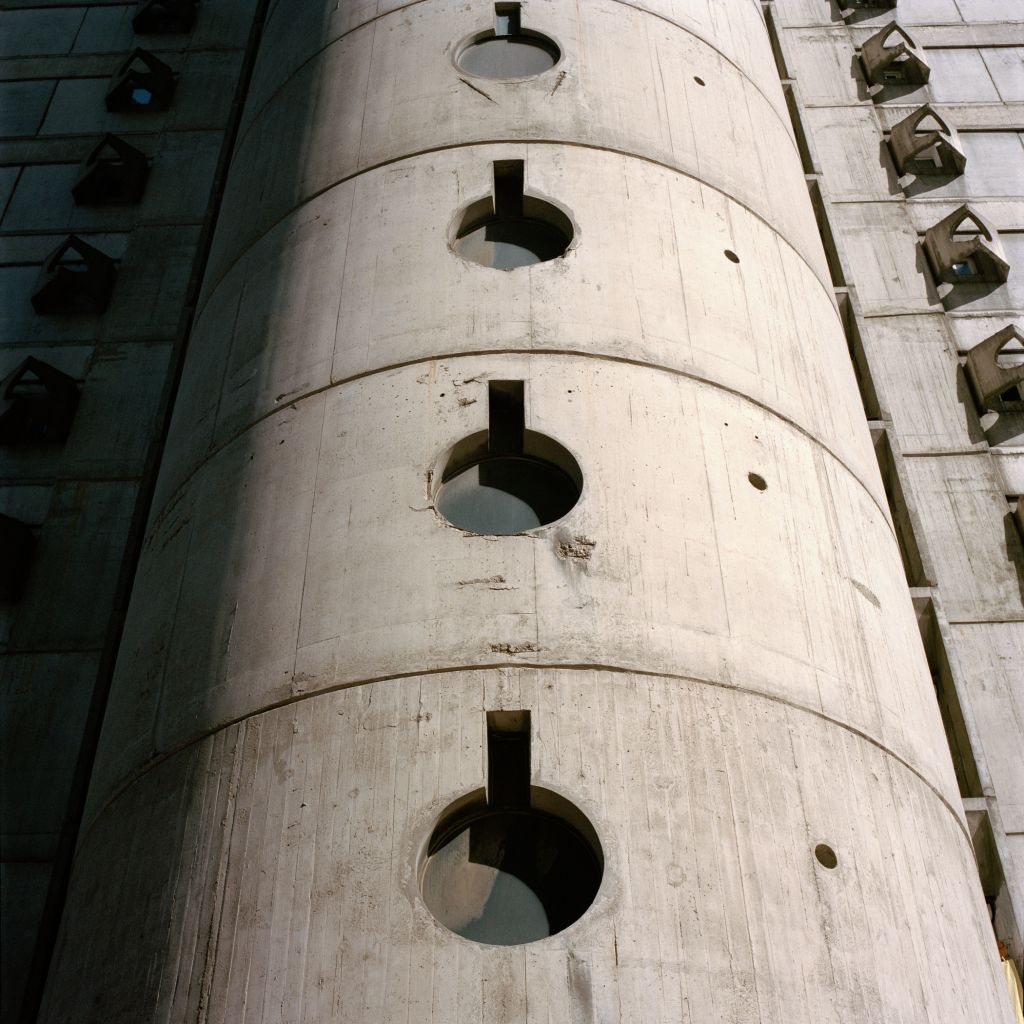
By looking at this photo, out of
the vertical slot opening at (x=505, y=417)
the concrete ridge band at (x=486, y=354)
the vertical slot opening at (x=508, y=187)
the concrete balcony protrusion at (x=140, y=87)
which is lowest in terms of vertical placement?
the vertical slot opening at (x=505, y=417)

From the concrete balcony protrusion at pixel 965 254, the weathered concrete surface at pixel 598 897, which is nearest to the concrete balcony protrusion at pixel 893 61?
the concrete balcony protrusion at pixel 965 254

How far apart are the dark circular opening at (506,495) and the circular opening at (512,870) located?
2.33 metres

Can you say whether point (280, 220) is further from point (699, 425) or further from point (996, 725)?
point (996, 725)

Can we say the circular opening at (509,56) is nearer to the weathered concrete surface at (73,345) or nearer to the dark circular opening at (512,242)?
the dark circular opening at (512,242)

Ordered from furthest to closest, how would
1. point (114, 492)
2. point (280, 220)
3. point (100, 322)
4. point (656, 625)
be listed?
point (100, 322)
point (114, 492)
point (280, 220)
point (656, 625)

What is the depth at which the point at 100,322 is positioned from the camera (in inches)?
656

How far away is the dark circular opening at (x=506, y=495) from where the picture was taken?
32.7ft

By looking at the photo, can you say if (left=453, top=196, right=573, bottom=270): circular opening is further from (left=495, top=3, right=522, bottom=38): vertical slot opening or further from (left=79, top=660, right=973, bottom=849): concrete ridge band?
(left=79, top=660, right=973, bottom=849): concrete ridge band

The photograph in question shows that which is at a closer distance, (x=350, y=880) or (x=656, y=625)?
(x=350, y=880)

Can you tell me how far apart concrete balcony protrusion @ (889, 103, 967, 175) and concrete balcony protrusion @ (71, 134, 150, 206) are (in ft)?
36.3

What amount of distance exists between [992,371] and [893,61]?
677 cm

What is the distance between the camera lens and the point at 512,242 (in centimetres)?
1212

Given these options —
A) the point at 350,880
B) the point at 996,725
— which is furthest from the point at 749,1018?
the point at 996,725

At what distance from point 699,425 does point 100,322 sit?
9.38 meters
